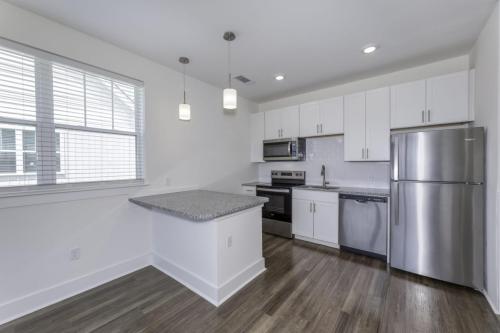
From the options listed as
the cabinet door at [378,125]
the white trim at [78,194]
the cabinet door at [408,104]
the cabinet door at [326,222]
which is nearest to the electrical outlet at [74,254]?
the white trim at [78,194]

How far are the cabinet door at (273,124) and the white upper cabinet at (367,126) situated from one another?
1230mm

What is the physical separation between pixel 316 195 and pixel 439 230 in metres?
1.48

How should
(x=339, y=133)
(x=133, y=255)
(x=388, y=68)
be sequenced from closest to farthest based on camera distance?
(x=133, y=255) < (x=388, y=68) < (x=339, y=133)

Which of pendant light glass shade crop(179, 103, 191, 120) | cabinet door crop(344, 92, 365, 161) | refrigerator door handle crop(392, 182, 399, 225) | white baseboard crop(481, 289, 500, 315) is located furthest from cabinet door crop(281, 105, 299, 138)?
white baseboard crop(481, 289, 500, 315)

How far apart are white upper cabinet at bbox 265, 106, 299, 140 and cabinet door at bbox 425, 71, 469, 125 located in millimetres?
1872

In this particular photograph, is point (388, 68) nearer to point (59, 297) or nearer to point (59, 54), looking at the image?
point (59, 54)

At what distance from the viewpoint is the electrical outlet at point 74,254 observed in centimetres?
212

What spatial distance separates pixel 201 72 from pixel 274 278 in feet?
9.74

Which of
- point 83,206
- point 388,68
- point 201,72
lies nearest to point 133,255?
point 83,206

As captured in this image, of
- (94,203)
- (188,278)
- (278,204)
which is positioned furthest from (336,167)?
(94,203)

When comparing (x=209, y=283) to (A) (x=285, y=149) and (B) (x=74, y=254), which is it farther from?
(A) (x=285, y=149)

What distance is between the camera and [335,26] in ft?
6.74

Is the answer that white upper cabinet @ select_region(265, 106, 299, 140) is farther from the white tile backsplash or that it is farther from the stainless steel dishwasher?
the stainless steel dishwasher

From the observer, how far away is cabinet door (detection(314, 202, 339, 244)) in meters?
3.16
